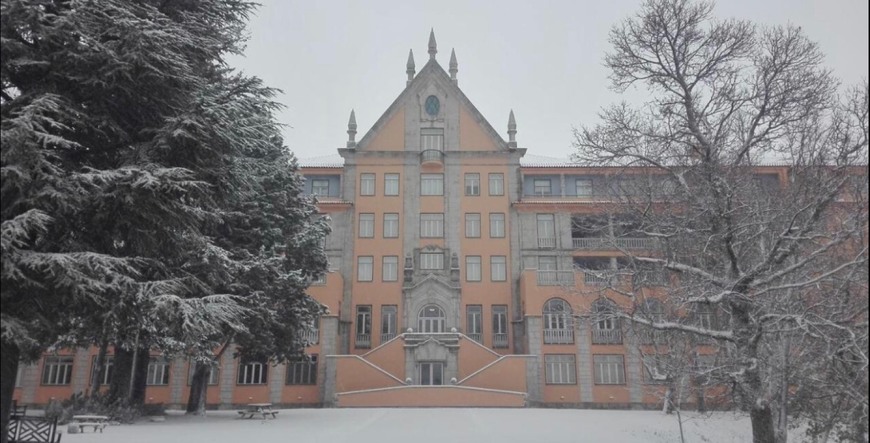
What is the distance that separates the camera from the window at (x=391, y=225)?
43094 mm

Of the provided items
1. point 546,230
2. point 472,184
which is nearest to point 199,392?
point 472,184

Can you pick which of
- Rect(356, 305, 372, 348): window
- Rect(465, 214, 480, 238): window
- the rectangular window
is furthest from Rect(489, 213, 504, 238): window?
Rect(356, 305, 372, 348): window

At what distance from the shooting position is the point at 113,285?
41.3 feet

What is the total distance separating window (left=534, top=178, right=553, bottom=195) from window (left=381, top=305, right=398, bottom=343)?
13.2m

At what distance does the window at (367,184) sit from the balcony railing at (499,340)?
41.9 feet

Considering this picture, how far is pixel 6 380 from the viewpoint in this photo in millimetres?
12711

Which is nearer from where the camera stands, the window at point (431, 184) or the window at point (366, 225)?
the window at point (366, 225)

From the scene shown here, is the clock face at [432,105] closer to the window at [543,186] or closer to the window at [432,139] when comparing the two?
the window at [432,139]

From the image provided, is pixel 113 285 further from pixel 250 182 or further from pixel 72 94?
pixel 250 182

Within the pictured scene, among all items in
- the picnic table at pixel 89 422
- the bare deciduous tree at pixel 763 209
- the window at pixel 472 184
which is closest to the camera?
the bare deciduous tree at pixel 763 209

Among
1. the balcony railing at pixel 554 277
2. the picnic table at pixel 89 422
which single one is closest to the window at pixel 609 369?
the balcony railing at pixel 554 277

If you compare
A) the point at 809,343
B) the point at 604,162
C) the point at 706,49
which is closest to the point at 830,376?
the point at 809,343

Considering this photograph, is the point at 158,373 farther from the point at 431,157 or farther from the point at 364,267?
the point at 431,157

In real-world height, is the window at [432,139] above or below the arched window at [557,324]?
above
